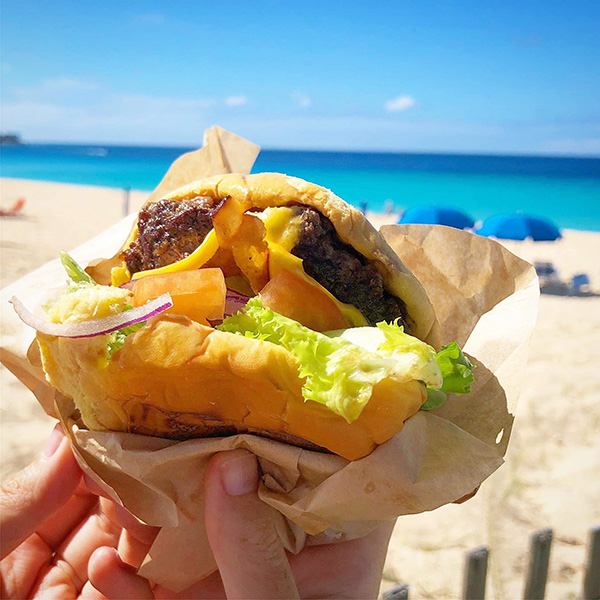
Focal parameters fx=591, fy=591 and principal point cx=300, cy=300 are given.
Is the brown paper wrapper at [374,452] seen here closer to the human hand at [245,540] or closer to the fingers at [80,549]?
the human hand at [245,540]

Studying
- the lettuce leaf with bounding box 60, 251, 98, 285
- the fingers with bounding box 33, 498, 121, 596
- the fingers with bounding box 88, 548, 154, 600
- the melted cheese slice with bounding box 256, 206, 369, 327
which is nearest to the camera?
the melted cheese slice with bounding box 256, 206, 369, 327

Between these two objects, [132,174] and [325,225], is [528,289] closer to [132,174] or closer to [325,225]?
[325,225]

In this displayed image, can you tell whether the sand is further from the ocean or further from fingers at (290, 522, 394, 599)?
the ocean

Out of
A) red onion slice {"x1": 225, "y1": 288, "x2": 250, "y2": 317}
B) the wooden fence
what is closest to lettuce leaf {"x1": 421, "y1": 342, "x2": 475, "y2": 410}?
red onion slice {"x1": 225, "y1": 288, "x2": 250, "y2": 317}

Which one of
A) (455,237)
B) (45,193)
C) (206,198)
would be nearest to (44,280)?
(206,198)

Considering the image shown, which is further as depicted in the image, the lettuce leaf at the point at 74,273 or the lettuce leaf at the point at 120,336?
the lettuce leaf at the point at 74,273

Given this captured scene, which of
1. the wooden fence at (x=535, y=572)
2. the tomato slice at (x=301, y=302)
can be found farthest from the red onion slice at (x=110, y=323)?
the wooden fence at (x=535, y=572)

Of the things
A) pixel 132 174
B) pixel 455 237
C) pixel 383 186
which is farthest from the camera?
pixel 132 174

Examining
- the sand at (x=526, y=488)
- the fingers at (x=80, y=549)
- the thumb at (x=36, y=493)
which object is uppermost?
the thumb at (x=36, y=493)
